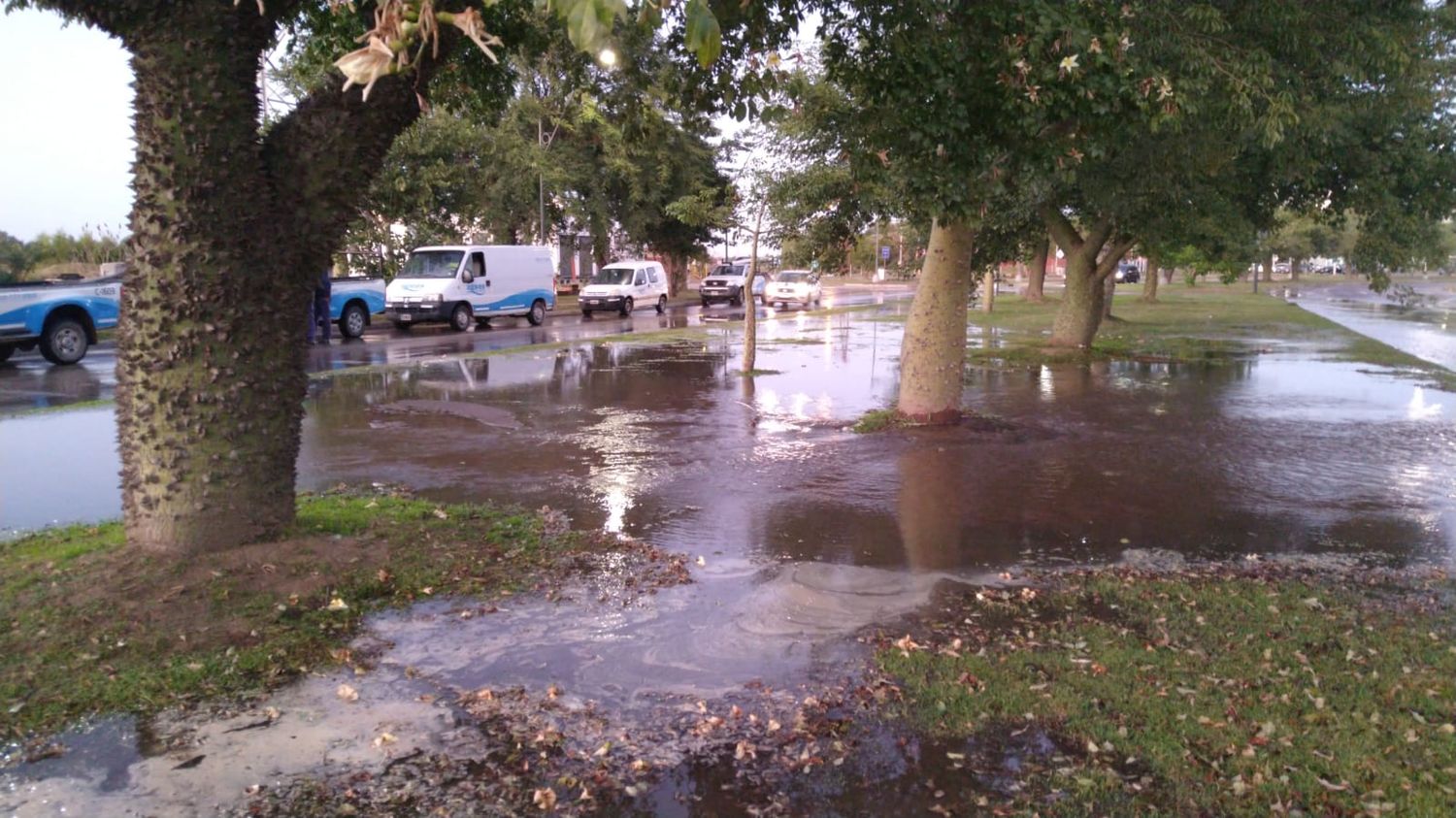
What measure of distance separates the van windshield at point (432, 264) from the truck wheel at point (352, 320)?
308 centimetres

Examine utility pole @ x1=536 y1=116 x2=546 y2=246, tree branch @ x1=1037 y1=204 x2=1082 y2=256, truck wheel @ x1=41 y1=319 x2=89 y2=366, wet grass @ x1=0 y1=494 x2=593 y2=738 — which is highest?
utility pole @ x1=536 y1=116 x2=546 y2=246

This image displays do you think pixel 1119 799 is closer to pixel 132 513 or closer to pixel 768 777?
pixel 768 777

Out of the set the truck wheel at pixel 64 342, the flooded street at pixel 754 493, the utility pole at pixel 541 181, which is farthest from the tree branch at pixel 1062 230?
the utility pole at pixel 541 181

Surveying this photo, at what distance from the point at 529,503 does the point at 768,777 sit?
439cm

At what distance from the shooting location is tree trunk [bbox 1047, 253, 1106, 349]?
66.9 feet

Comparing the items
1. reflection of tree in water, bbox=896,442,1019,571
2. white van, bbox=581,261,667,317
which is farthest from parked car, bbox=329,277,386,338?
reflection of tree in water, bbox=896,442,1019,571

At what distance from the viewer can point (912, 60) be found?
23.6 ft

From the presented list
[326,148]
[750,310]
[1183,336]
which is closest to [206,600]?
[326,148]

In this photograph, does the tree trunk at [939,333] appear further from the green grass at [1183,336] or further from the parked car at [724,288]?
the parked car at [724,288]

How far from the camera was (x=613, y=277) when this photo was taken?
35156 millimetres

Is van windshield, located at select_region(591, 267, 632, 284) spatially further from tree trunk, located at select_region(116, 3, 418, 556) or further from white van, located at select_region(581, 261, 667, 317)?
tree trunk, located at select_region(116, 3, 418, 556)

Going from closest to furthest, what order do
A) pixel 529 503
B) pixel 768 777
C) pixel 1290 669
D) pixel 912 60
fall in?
pixel 768 777
pixel 1290 669
pixel 912 60
pixel 529 503

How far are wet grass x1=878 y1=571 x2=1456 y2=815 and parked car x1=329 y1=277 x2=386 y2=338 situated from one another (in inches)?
802

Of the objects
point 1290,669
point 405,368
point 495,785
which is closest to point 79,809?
point 495,785
